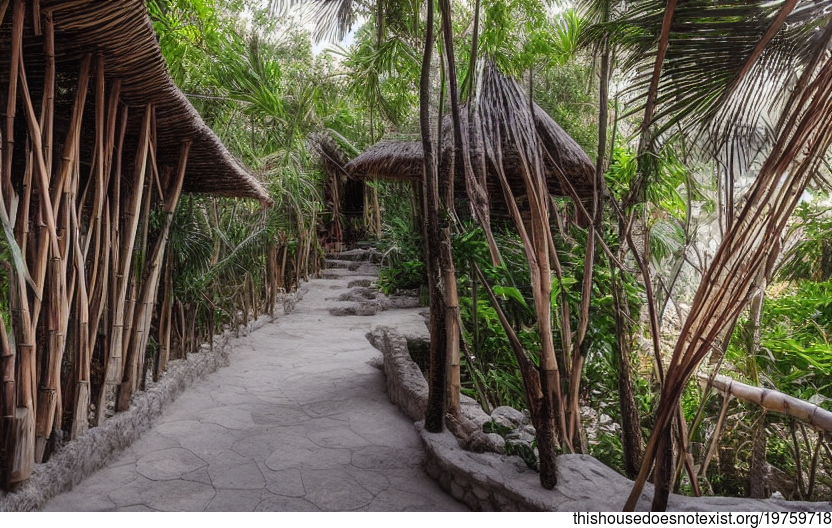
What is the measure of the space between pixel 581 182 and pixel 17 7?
3770 millimetres

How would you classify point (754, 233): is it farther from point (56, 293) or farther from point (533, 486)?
point (56, 293)

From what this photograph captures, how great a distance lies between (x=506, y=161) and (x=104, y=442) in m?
3.13

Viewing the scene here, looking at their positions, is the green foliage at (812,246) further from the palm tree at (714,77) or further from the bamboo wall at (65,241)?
the bamboo wall at (65,241)

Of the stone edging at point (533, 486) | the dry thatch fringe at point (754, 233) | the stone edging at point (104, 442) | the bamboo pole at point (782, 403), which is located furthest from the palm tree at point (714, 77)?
the stone edging at point (104, 442)

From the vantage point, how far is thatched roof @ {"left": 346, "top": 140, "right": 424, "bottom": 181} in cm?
611

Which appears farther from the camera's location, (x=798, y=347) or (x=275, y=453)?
(x=798, y=347)

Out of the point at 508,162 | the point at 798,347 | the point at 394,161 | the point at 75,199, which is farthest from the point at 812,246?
the point at 75,199

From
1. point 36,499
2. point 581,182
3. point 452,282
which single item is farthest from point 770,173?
point 581,182

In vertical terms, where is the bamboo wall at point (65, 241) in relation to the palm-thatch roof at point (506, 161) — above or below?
below

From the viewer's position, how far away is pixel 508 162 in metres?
4.28

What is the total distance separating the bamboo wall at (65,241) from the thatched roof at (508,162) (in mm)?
1363

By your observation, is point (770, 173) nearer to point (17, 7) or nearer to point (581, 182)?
point (17, 7)

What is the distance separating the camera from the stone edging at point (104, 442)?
1779 mm

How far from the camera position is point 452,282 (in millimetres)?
2293
